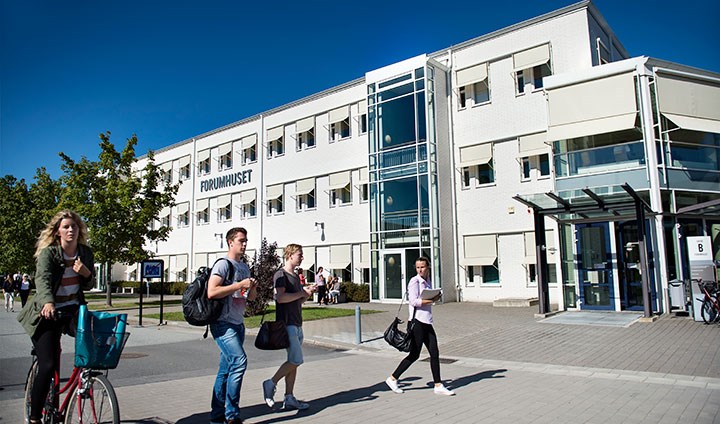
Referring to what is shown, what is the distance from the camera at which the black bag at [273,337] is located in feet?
19.4

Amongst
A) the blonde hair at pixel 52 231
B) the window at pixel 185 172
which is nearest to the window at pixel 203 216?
the window at pixel 185 172

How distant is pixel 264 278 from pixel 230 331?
1235 centimetres

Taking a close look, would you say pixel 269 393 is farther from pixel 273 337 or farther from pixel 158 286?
pixel 158 286

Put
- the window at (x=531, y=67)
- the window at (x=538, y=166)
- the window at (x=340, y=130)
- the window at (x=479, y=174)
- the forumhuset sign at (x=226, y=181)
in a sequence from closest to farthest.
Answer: the window at (x=531, y=67) → the window at (x=538, y=166) → the window at (x=479, y=174) → the window at (x=340, y=130) → the forumhuset sign at (x=226, y=181)

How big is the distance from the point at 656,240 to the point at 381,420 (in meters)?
13.2

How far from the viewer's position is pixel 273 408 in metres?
6.13

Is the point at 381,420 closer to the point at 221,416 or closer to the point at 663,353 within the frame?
the point at 221,416

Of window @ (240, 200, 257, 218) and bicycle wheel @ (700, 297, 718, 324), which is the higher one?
window @ (240, 200, 257, 218)

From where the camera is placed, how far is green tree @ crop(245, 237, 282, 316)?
17.1 meters

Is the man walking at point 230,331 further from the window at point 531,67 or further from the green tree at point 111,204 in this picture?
the green tree at point 111,204

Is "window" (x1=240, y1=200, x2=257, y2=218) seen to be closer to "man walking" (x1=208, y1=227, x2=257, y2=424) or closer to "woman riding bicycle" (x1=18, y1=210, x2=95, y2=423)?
"man walking" (x1=208, y1=227, x2=257, y2=424)

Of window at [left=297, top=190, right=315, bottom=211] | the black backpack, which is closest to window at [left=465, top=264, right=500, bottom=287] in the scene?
window at [left=297, top=190, right=315, bottom=211]

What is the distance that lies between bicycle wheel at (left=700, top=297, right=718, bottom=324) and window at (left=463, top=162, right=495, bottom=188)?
11409 millimetres

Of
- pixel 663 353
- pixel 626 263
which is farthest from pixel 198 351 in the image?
pixel 626 263
